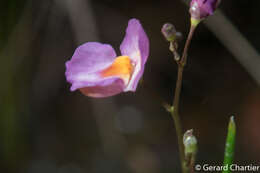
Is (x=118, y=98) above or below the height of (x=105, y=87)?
below

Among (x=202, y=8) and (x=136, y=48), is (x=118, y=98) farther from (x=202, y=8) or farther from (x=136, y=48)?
(x=202, y=8)

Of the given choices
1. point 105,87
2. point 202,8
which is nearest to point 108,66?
point 105,87


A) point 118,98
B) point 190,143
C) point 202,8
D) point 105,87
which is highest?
point 202,8

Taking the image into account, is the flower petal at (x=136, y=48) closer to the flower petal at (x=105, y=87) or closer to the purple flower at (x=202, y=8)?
the flower petal at (x=105, y=87)

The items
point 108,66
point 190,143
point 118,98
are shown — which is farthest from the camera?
point 118,98

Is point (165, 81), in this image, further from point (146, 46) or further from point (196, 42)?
point (146, 46)

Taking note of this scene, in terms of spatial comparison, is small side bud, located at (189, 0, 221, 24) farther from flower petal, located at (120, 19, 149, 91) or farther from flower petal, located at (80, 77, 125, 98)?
flower petal, located at (80, 77, 125, 98)

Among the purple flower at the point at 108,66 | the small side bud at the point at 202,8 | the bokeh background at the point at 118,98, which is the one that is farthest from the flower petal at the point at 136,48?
the bokeh background at the point at 118,98
